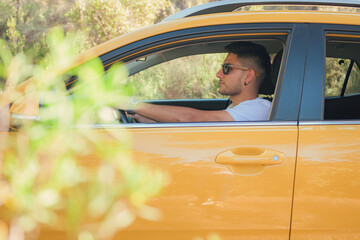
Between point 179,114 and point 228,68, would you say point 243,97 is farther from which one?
point 179,114

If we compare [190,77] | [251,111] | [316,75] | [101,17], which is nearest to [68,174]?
[251,111]

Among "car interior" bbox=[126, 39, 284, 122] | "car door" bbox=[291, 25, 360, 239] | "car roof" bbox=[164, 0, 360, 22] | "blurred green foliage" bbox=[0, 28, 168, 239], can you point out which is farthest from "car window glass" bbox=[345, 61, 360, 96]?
"blurred green foliage" bbox=[0, 28, 168, 239]

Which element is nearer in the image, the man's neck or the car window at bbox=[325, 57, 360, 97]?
the man's neck

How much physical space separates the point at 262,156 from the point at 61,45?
1.02m

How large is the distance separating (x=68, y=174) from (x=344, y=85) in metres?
2.82

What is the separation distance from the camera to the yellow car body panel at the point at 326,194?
1898mm

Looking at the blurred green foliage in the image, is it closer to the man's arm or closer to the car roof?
the man's arm

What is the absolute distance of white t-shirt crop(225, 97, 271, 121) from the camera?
7.82 feet

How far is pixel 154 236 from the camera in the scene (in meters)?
1.93

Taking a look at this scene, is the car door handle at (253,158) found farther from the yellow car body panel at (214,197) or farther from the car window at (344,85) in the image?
the car window at (344,85)

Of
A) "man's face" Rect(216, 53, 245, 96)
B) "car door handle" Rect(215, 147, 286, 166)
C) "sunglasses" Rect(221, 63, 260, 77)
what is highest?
"sunglasses" Rect(221, 63, 260, 77)

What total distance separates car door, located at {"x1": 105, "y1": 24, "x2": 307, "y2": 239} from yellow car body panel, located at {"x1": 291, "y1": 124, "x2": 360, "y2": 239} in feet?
0.17

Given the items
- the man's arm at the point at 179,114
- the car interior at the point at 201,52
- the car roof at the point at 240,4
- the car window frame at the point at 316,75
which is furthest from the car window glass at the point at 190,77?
the car window frame at the point at 316,75

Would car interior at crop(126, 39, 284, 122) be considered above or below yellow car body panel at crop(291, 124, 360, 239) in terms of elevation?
above
